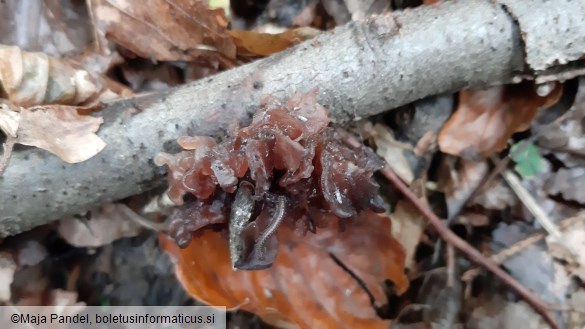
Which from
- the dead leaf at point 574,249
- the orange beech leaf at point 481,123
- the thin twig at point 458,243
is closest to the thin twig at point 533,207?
the dead leaf at point 574,249

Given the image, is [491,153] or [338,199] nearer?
[338,199]

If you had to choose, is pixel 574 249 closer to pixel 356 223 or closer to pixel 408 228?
pixel 408 228

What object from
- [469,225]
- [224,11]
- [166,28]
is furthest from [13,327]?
[469,225]

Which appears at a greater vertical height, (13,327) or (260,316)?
(260,316)

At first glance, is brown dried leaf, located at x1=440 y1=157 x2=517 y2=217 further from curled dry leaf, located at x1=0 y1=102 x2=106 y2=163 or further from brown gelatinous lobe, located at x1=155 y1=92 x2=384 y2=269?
curled dry leaf, located at x1=0 y1=102 x2=106 y2=163

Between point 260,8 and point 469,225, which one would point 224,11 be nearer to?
point 260,8

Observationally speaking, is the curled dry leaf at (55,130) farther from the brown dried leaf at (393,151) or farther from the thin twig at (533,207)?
the thin twig at (533,207)

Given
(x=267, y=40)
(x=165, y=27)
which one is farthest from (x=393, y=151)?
(x=165, y=27)
